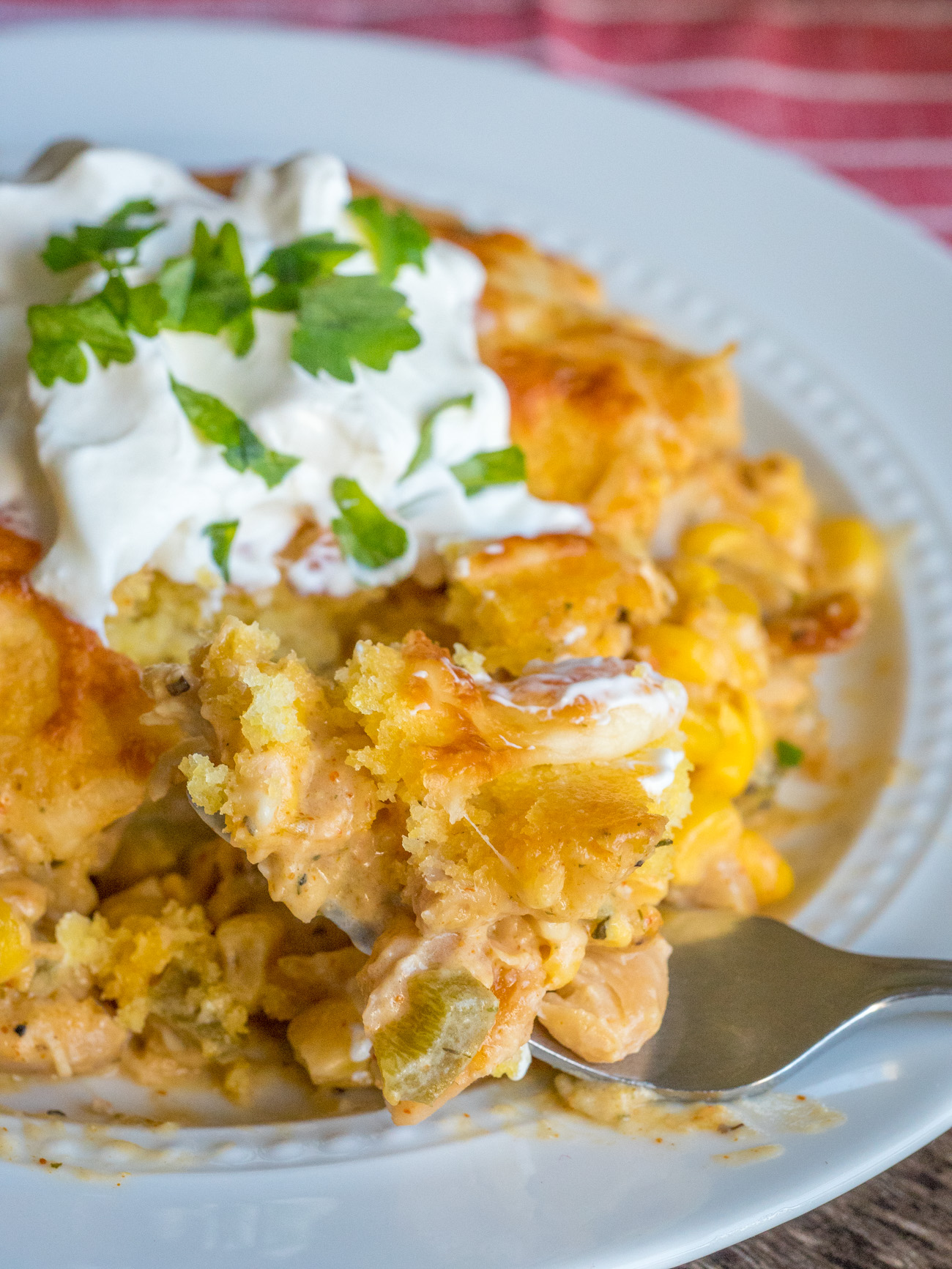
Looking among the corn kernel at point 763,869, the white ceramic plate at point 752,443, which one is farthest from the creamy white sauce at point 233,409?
the white ceramic plate at point 752,443

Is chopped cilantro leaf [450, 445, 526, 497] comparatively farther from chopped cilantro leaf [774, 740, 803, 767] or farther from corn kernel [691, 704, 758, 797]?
chopped cilantro leaf [774, 740, 803, 767]

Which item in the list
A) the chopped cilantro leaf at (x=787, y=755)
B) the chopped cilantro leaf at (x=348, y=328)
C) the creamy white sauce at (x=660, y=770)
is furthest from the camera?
the chopped cilantro leaf at (x=787, y=755)

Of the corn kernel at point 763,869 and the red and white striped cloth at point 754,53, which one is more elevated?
the red and white striped cloth at point 754,53

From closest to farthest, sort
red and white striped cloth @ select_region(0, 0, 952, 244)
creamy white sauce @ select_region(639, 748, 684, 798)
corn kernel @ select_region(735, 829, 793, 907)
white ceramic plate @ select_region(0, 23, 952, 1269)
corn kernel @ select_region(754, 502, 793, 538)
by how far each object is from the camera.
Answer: white ceramic plate @ select_region(0, 23, 952, 1269), creamy white sauce @ select_region(639, 748, 684, 798), corn kernel @ select_region(735, 829, 793, 907), corn kernel @ select_region(754, 502, 793, 538), red and white striped cloth @ select_region(0, 0, 952, 244)

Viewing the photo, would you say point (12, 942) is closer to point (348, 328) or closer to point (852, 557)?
point (348, 328)

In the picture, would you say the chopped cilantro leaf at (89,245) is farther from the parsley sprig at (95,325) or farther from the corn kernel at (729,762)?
the corn kernel at (729,762)

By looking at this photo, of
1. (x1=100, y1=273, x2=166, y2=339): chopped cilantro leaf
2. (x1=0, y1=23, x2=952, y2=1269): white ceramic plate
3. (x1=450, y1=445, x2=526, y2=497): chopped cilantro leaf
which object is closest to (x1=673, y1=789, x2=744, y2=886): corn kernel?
(x1=0, y1=23, x2=952, y2=1269): white ceramic plate

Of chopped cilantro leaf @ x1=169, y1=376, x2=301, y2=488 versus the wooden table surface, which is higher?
chopped cilantro leaf @ x1=169, y1=376, x2=301, y2=488

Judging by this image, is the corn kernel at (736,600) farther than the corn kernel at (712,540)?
No
